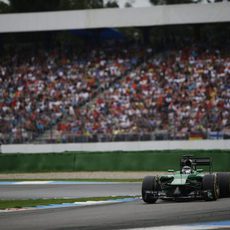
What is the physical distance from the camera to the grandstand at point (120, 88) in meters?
32.9

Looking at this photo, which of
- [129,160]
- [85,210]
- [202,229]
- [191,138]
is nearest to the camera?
[202,229]

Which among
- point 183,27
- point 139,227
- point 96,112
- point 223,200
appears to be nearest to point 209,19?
point 183,27

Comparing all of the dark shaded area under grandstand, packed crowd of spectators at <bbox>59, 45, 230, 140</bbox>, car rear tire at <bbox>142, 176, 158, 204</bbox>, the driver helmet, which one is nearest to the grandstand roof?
the dark shaded area under grandstand

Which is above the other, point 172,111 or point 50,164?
point 172,111

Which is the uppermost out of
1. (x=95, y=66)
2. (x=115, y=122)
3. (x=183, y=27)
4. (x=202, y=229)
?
(x=183, y=27)

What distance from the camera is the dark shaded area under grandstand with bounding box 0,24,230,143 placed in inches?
1293

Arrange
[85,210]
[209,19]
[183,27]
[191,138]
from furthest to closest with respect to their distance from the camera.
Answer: [183,27], [209,19], [191,138], [85,210]

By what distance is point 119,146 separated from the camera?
32.5 metres

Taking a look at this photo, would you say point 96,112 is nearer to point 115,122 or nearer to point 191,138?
point 115,122

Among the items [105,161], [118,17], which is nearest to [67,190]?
[105,161]

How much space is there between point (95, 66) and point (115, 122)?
17.6 feet

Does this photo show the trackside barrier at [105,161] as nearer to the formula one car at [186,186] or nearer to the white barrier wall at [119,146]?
the white barrier wall at [119,146]

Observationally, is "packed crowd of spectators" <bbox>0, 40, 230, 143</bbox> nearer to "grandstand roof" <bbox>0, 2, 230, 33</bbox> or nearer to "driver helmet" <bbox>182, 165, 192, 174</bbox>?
"grandstand roof" <bbox>0, 2, 230, 33</bbox>

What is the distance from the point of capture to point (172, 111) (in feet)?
110
